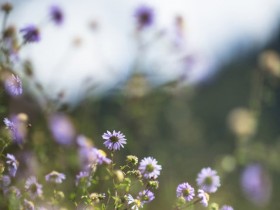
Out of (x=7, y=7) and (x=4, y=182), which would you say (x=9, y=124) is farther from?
(x=7, y=7)

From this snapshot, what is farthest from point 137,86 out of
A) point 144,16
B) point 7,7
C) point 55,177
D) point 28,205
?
point 28,205

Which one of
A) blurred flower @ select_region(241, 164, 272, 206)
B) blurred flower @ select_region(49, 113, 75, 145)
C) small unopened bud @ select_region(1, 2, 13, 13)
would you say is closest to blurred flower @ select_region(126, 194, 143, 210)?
small unopened bud @ select_region(1, 2, 13, 13)

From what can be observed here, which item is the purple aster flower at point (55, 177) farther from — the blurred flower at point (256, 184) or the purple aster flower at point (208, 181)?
the blurred flower at point (256, 184)

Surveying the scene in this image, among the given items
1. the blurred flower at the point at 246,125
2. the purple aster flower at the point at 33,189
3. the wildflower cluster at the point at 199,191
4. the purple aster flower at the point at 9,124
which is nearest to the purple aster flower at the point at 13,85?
the purple aster flower at the point at 9,124

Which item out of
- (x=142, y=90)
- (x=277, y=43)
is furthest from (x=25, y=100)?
(x=277, y=43)

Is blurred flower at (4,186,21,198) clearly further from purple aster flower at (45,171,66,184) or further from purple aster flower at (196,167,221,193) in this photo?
purple aster flower at (196,167,221,193)

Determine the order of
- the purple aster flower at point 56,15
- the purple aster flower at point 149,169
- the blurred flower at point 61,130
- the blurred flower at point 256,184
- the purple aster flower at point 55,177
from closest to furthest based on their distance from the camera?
the purple aster flower at point 149,169 < the purple aster flower at point 55,177 < the purple aster flower at point 56,15 < the blurred flower at point 61,130 < the blurred flower at point 256,184

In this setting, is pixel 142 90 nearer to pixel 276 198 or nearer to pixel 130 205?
pixel 130 205
